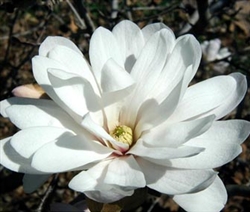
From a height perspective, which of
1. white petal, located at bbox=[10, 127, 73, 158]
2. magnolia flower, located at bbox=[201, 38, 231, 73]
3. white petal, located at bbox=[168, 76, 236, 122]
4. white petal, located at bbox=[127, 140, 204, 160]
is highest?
white petal, located at bbox=[10, 127, 73, 158]

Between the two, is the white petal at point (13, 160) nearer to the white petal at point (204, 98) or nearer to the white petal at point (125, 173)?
the white petal at point (125, 173)

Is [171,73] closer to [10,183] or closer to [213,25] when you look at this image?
[10,183]

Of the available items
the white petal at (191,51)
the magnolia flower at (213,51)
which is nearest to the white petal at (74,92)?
the white petal at (191,51)

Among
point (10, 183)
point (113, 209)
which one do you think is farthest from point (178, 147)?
point (10, 183)

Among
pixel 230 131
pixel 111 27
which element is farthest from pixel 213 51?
pixel 230 131

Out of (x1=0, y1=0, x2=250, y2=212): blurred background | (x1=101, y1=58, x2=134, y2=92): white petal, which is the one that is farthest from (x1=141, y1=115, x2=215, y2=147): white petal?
(x1=0, y1=0, x2=250, y2=212): blurred background

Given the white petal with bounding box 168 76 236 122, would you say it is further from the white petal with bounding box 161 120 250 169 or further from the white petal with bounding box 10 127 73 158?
the white petal with bounding box 10 127 73 158
